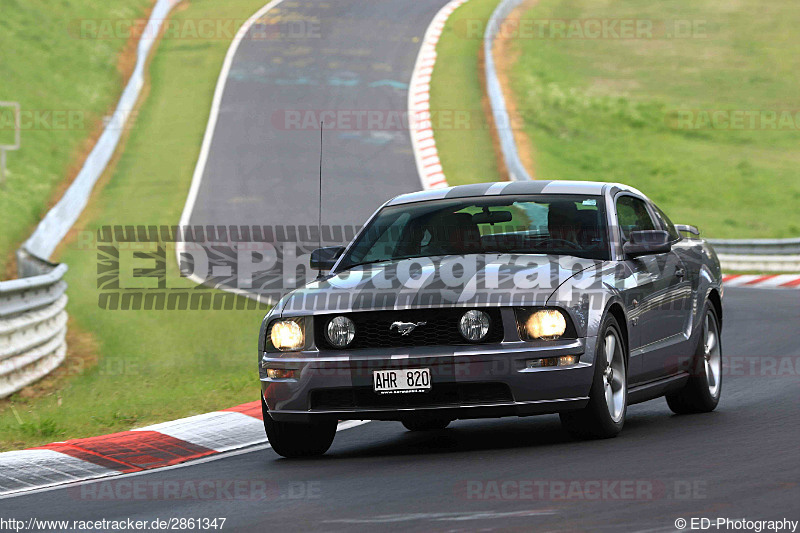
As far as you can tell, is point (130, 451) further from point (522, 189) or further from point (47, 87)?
point (47, 87)

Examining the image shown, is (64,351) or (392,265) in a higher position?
(392,265)

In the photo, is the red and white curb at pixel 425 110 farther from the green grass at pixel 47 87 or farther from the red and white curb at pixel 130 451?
the red and white curb at pixel 130 451

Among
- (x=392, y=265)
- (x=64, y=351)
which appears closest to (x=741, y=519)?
(x=392, y=265)

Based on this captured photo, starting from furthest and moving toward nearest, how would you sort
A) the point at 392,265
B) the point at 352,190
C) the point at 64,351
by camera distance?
the point at 352,190
the point at 64,351
the point at 392,265

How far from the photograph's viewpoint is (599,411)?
308 inches

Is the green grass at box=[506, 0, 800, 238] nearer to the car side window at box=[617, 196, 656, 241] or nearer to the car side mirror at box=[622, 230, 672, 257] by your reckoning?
the car side window at box=[617, 196, 656, 241]

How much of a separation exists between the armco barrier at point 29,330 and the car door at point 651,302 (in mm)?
6050

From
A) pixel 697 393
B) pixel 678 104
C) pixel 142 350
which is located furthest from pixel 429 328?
pixel 678 104

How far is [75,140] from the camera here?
3328 cm

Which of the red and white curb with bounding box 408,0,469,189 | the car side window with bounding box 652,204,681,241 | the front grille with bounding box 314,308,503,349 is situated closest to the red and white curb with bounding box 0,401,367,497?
the front grille with bounding box 314,308,503,349

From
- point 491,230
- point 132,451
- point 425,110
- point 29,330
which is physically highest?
point 491,230

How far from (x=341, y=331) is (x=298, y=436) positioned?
870 mm

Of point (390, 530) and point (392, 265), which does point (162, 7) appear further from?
point (390, 530)

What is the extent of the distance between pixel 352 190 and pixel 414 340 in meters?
20.9
